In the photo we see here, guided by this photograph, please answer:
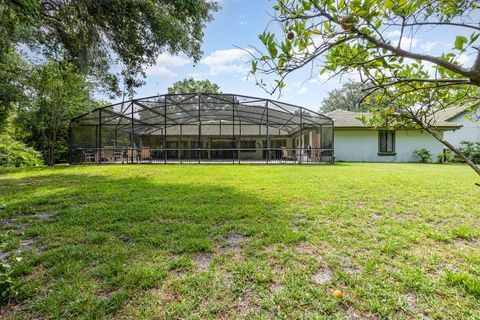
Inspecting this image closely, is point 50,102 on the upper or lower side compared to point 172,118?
upper

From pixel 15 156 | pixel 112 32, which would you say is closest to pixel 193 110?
pixel 112 32

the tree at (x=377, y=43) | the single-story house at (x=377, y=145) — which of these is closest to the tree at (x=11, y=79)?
the tree at (x=377, y=43)

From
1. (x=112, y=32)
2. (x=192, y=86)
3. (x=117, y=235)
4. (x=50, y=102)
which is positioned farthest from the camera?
(x=192, y=86)

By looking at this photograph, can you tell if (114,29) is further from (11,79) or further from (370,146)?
(370,146)

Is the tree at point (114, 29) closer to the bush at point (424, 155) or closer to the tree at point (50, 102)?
the tree at point (50, 102)

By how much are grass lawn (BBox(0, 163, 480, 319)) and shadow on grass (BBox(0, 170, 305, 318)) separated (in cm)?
1

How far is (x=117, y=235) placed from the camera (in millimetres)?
2637

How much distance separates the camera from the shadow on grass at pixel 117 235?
5.33ft

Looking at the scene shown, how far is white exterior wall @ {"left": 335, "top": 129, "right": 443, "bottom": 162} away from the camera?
48.5 ft

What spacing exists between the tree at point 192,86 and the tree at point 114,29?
2538 centimetres

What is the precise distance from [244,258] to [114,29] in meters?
6.59

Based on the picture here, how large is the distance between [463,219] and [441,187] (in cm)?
271

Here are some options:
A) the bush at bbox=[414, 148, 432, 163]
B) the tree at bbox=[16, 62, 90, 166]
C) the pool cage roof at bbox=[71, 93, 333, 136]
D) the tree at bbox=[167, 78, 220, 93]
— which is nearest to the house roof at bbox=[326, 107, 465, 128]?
the bush at bbox=[414, 148, 432, 163]

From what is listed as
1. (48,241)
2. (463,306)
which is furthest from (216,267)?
(48,241)
